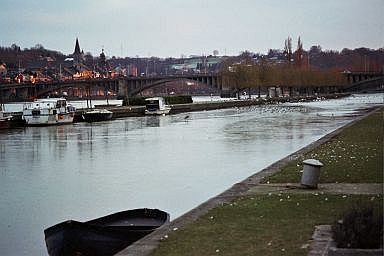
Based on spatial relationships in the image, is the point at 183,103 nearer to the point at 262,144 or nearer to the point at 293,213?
the point at 262,144

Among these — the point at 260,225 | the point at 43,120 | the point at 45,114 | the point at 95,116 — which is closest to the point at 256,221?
the point at 260,225

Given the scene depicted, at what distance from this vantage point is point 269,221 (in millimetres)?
12227

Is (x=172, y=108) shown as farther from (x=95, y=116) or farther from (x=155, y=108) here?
(x=95, y=116)

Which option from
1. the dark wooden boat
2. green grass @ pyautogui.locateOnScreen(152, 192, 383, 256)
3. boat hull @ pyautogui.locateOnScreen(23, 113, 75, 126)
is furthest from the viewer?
boat hull @ pyautogui.locateOnScreen(23, 113, 75, 126)

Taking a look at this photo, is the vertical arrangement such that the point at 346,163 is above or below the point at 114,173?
above

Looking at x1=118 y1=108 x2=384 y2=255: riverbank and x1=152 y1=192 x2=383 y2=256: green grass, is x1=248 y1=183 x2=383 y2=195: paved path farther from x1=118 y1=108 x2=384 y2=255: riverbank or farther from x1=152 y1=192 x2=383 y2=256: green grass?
x1=152 y1=192 x2=383 y2=256: green grass

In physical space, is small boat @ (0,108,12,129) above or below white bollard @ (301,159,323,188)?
below

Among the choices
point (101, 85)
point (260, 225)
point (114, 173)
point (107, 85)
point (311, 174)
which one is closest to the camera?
point (260, 225)

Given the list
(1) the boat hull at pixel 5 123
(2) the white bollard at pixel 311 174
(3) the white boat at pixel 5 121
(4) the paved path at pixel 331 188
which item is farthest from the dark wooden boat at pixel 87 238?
(3) the white boat at pixel 5 121

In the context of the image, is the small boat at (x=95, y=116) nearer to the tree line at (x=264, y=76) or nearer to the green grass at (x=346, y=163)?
the green grass at (x=346, y=163)

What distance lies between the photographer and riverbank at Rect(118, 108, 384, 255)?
10.4 m

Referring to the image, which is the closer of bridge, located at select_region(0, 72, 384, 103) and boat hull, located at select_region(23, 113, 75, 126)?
boat hull, located at select_region(23, 113, 75, 126)

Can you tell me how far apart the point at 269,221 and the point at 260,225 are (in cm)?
38

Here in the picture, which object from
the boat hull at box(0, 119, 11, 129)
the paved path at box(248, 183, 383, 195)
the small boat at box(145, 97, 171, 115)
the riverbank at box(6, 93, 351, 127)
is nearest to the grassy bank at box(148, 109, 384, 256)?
the paved path at box(248, 183, 383, 195)
